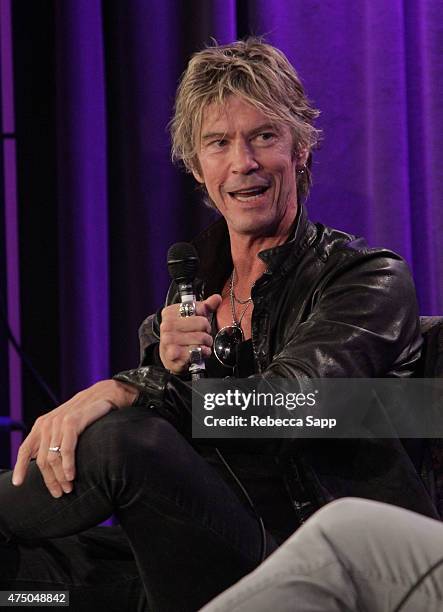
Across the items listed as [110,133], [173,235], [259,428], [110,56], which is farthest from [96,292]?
[259,428]

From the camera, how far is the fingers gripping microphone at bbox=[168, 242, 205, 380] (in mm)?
1534

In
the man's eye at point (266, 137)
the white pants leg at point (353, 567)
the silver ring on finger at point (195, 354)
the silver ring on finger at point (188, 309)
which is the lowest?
the white pants leg at point (353, 567)

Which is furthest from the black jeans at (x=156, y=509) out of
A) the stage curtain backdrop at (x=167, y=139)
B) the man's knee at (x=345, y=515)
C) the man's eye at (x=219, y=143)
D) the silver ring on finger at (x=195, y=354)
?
the stage curtain backdrop at (x=167, y=139)

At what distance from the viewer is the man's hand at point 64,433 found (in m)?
1.41

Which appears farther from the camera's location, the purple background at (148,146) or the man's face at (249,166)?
the purple background at (148,146)

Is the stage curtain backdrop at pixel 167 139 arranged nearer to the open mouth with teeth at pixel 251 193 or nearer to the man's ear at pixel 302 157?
the man's ear at pixel 302 157

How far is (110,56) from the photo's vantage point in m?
2.64

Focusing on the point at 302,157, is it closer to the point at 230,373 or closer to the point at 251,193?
the point at 251,193

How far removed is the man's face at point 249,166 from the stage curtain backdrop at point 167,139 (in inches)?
21.4

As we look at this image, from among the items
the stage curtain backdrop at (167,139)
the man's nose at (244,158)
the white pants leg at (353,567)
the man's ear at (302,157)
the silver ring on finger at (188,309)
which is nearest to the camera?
the white pants leg at (353,567)

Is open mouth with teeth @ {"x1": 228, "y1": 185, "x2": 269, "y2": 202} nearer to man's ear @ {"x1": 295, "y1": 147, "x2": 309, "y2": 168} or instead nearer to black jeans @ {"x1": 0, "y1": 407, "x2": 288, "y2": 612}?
man's ear @ {"x1": 295, "y1": 147, "x2": 309, "y2": 168}

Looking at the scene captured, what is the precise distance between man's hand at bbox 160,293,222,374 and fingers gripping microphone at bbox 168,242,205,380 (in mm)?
11

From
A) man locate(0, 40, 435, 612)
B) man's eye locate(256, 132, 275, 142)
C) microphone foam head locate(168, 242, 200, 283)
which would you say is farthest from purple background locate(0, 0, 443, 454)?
microphone foam head locate(168, 242, 200, 283)

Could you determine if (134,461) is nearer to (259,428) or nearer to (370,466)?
(259,428)
